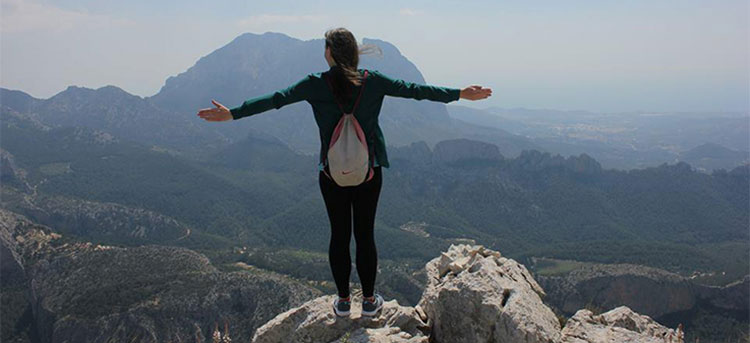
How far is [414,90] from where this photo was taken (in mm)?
6121

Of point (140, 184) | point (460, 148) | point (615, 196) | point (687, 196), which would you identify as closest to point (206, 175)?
point (140, 184)

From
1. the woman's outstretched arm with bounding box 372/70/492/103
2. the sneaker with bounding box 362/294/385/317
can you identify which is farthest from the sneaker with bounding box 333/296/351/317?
the woman's outstretched arm with bounding box 372/70/492/103

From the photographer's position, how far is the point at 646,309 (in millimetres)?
60469

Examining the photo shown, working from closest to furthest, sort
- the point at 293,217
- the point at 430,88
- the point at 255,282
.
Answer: the point at 430,88
the point at 255,282
the point at 293,217

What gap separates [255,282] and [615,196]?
130 metres

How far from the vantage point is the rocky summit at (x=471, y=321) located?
640 cm

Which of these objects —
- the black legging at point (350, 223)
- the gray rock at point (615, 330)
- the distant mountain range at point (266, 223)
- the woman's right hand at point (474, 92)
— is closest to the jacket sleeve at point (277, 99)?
the black legging at point (350, 223)

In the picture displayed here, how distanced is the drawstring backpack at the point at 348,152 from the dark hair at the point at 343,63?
9 centimetres

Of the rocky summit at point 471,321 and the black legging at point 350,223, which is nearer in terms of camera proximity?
the black legging at point 350,223

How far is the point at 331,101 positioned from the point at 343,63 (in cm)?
48

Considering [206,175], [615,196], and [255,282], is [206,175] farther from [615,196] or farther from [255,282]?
[615,196]

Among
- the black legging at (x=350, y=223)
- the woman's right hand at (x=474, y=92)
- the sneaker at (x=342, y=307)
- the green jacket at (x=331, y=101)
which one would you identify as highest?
the woman's right hand at (x=474, y=92)

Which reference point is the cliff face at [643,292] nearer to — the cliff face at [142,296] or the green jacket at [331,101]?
the cliff face at [142,296]

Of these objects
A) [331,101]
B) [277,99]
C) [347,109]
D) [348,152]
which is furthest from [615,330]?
[277,99]
